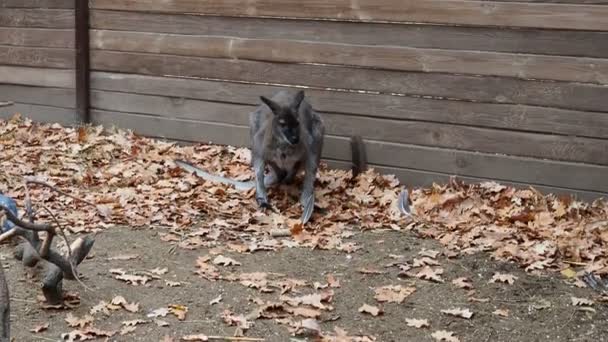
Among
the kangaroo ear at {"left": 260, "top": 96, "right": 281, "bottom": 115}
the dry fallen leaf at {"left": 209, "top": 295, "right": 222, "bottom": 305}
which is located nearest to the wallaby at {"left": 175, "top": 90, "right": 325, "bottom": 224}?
the kangaroo ear at {"left": 260, "top": 96, "right": 281, "bottom": 115}

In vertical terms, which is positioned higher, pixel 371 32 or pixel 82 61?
pixel 371 32

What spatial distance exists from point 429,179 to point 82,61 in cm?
433

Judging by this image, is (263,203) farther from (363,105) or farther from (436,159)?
(436,159)

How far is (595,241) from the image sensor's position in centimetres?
591

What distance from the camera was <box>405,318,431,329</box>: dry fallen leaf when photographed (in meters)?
4.74

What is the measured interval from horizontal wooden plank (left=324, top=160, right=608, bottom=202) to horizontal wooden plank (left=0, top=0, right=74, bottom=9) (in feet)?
12.2

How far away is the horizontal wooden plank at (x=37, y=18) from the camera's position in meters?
9.09

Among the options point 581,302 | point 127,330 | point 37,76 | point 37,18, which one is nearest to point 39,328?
point 127,330

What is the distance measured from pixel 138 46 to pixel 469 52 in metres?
3.77

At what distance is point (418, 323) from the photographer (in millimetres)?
4758

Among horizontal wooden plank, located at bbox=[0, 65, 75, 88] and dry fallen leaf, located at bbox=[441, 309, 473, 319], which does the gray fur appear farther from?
→ horizontal wooden plank, located at bbox=[0, 65, 75, 88]

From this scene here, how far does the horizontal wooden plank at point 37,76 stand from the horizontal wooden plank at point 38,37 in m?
0.30

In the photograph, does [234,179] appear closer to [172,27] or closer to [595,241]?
[172,27]

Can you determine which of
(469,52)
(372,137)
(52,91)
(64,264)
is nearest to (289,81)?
(372,137)
